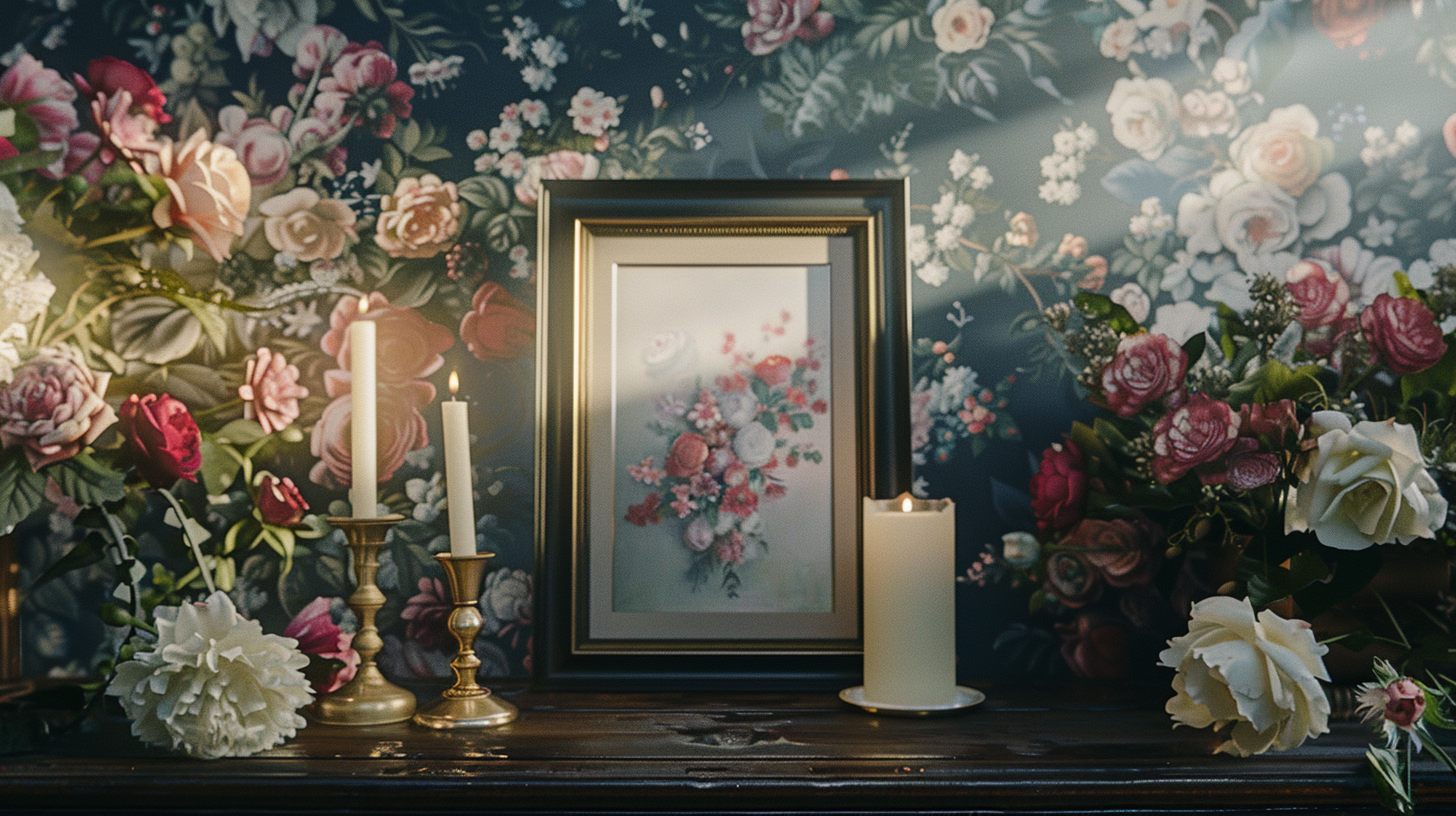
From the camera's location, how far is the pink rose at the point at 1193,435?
2.85 feet

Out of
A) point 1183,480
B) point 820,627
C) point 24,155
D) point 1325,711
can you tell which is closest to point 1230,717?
point 1325,711

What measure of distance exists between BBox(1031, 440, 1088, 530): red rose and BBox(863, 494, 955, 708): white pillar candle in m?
0.16

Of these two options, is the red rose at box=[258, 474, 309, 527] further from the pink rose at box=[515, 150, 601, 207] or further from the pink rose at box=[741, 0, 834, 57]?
the pink rose at box=[741, 0, 834, 57]

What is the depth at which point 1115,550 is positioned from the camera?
107cm

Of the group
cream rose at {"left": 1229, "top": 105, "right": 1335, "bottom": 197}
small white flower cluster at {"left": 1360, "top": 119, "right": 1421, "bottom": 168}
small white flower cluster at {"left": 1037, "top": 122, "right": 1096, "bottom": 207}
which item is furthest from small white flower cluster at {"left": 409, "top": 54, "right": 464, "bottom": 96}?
small white flower cluster at {"left": 1360, "top": 119, "right": 1421, "bottom": 168}

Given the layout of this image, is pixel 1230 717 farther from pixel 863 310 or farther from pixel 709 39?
pixel 709 39

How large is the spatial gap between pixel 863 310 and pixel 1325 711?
Answer: 0.59 m

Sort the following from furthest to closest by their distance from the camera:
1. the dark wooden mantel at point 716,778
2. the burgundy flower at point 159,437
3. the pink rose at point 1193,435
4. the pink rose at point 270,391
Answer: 1. the pink rose at point 270,391
2. the burgundy flower at point 159,437
3. the pink rose at point 1193,435
4. the dark wooden mantel at point 716,778

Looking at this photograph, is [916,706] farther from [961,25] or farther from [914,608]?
[961,25]

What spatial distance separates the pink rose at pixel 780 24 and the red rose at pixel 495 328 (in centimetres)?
42

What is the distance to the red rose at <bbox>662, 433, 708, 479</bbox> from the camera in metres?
1.08

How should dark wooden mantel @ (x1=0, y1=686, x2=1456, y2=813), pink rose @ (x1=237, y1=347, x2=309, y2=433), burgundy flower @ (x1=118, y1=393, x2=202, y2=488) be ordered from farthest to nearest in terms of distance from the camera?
pink rose @ (x1=237, y1=347, x2=309, y2=433)
burgundy flower @ (x1=118, y1=393, x2=202, y2=488)
dark wooden mantel @ (x1=0, y1=686, x2=1456, y2=813)

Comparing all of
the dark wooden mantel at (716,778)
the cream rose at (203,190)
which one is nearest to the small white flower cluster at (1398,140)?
the dark wooden mantel at (716,778)

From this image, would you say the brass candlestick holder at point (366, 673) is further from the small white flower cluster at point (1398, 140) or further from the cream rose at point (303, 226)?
the small white flower cluster at point (1398, 140)
